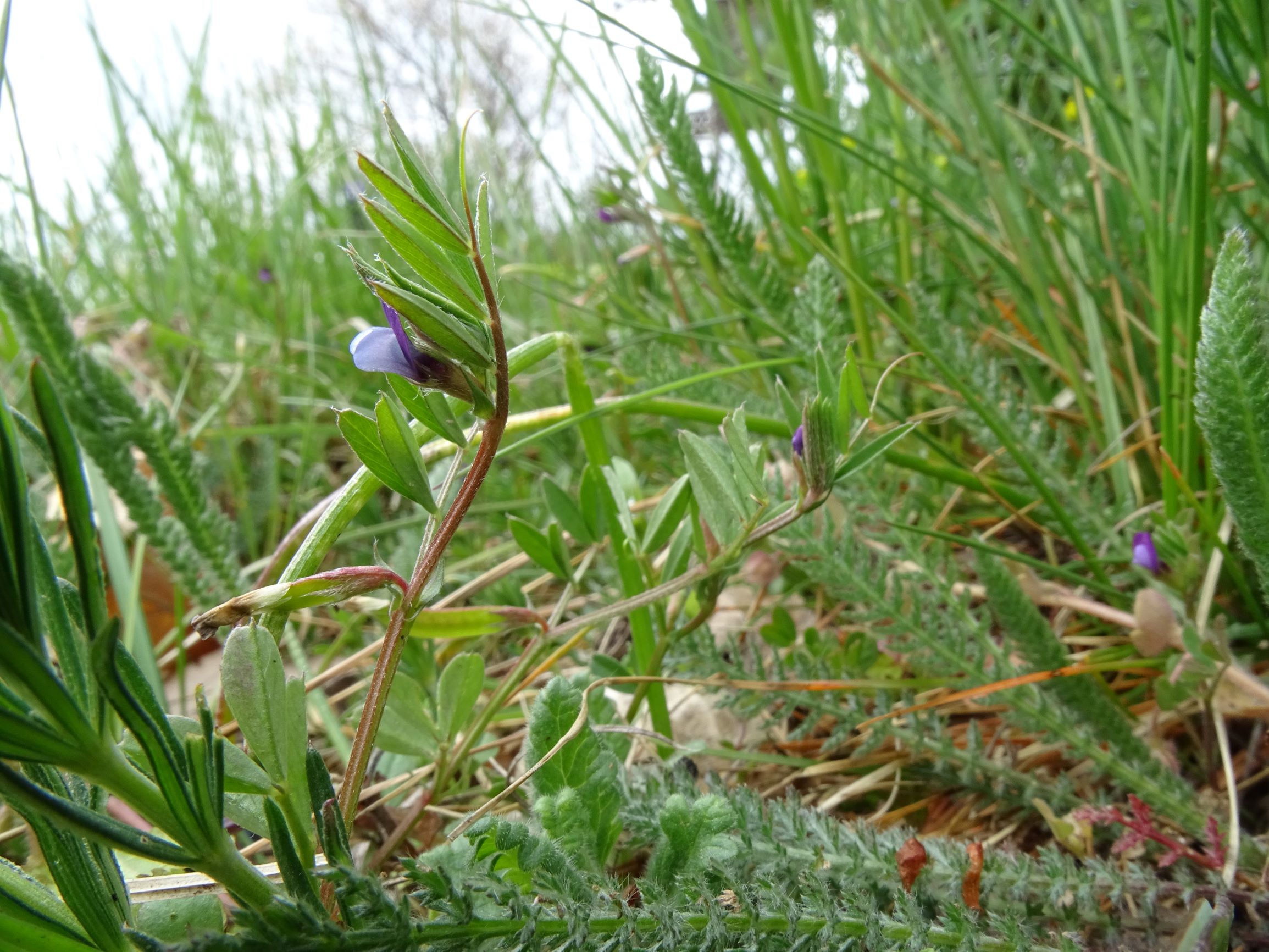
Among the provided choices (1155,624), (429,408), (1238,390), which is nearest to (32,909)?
(429,408)

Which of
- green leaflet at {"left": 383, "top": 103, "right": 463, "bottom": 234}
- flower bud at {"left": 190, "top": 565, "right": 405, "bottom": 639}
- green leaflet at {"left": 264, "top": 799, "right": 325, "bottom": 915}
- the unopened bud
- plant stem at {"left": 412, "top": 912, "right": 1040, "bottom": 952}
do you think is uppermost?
green leaflet at {"left": 383, "top": 103, "right": 463, "bottom": 234}

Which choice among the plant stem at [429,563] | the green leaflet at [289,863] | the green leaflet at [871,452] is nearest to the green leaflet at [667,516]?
the green leaflet at [871,452]

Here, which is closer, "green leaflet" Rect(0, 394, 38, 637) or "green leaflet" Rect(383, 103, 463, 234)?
Answer: "green leaflet" Rect(0, 394, 38, 637)

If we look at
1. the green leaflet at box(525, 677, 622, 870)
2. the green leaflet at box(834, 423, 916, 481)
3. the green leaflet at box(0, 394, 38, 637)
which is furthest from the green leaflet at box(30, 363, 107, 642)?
the green leaflet at box(834, 423, 916, 481)

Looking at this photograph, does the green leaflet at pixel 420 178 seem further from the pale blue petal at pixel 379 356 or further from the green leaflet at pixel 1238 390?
Result: the green leaflet at pixel 1238 390

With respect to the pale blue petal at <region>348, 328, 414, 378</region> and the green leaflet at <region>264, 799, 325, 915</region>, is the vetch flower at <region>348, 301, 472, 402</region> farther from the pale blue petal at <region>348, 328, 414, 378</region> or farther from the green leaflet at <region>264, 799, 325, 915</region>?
the green leaflet at <region>264, 799, 325, 915</region>

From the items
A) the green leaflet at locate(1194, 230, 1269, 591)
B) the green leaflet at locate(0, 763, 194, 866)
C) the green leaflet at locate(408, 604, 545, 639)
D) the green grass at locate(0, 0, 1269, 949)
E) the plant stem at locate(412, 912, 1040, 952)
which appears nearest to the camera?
the green leaflet at locate(0, 763, 194, 866)
